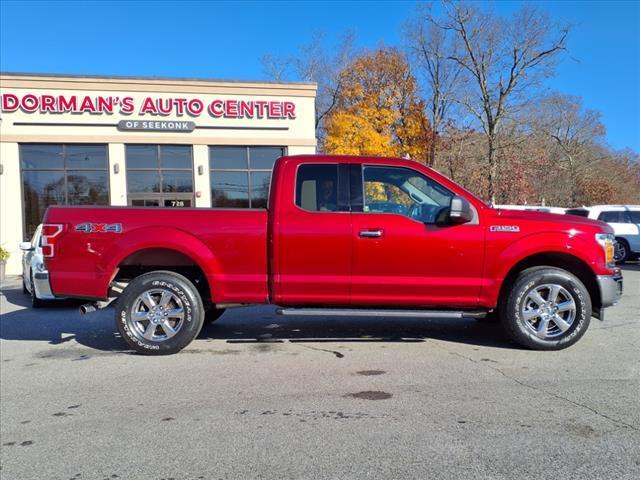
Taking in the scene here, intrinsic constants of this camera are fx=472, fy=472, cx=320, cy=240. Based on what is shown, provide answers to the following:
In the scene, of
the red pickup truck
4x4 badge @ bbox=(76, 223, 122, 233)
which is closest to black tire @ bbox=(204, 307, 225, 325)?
the red pickup truck

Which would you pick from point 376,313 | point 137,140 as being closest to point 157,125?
point 137,140

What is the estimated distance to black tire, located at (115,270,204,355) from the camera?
16.8ft

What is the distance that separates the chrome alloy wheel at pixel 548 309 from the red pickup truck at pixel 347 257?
0.04 feet

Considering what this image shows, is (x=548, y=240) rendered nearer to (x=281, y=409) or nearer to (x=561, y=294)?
(x=561, y=294)

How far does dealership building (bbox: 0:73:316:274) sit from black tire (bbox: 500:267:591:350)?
13.1 meters

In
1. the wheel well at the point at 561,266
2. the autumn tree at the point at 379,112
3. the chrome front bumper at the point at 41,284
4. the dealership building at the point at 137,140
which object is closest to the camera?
the wheel well at the point at 561,266

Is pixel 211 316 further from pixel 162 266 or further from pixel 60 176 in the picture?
pixel 60 176

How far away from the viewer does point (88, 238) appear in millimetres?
5113

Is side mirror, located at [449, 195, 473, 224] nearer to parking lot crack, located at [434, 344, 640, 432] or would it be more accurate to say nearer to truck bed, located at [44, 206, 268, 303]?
parking lot crack, located at [434, 344, 640, 432]

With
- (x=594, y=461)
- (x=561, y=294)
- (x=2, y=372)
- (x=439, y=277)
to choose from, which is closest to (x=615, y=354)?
(x=561, y=294)

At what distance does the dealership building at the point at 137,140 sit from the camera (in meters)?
15.9

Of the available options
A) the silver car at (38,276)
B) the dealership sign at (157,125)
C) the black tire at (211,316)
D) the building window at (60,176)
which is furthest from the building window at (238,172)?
the black tire at (211,316)

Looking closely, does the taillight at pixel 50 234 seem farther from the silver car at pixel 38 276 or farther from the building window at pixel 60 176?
the building window at pixel 60 176

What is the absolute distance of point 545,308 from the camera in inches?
200
